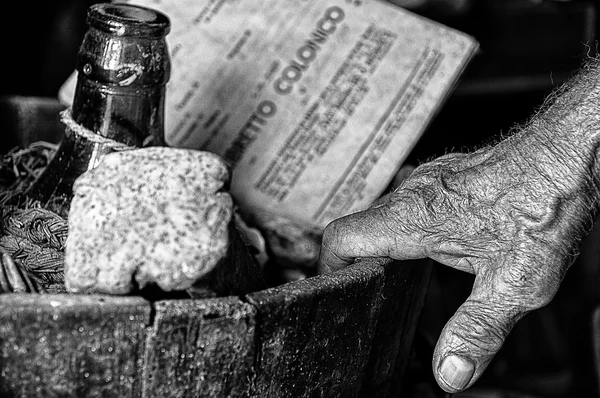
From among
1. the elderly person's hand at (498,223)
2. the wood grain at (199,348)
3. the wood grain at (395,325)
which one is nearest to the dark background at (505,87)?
the wood grain at (395,325)

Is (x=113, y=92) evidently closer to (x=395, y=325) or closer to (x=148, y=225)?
(x=148, y=225)

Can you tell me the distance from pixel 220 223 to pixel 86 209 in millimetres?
112

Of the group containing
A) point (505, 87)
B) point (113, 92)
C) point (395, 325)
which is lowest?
point (505, 87)

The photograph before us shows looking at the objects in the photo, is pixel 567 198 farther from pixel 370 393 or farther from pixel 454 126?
pixel 454 126

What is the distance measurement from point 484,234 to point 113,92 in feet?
1.40

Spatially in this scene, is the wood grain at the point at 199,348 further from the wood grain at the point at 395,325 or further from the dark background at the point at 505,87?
the dark background at the point at 505,87

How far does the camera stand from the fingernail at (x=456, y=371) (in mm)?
757

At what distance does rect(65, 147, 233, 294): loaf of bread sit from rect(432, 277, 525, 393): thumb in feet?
0.82

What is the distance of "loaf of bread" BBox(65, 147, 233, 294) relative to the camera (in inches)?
25.3

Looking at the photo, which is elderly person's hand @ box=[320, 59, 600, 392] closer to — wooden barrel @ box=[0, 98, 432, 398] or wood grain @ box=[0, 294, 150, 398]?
wooden barrel @ box=[0, 98, 432, 398]

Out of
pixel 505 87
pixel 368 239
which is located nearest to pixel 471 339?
pixel 368 239

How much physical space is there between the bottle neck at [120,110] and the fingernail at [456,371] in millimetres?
421

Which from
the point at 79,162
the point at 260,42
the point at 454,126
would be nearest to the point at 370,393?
the point at 79,162

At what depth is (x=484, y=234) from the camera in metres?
0.81
